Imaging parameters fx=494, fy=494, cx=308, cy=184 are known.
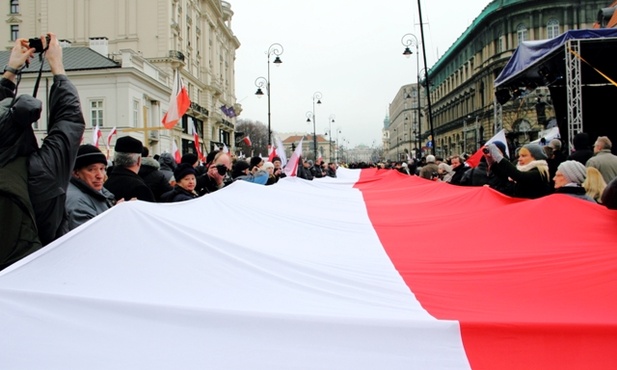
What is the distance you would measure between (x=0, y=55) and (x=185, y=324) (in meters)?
51.1

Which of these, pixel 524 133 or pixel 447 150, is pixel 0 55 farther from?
pixel 447 150

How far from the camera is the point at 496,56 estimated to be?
55.9 metres

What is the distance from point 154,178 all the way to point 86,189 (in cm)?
277

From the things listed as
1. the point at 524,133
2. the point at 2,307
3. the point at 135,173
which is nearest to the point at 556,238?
the point at 2,307

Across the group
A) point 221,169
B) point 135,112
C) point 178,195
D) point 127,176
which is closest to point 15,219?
point 127,176

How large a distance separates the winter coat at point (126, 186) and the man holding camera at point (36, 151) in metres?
1.86

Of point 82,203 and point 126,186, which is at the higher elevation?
point 126,186

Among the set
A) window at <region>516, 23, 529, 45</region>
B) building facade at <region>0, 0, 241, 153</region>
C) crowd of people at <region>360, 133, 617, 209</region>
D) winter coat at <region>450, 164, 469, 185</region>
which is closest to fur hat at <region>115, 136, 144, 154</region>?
crowd of people at <region>360, 133, 617, 209</region>

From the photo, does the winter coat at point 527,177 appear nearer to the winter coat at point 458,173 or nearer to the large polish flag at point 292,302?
the large polish flag at point 292,302

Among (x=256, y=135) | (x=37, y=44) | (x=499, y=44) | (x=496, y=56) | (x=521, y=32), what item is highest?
(x=521, y=32)

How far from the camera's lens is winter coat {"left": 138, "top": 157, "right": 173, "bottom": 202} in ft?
21.3

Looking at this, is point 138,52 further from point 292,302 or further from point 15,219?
point 292,302

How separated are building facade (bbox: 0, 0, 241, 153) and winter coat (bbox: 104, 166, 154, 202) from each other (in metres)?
25.3

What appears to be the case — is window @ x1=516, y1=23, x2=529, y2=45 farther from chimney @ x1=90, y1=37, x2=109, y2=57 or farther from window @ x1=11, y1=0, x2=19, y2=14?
window @ x1=11, y1=0, x2=19, y2=14
